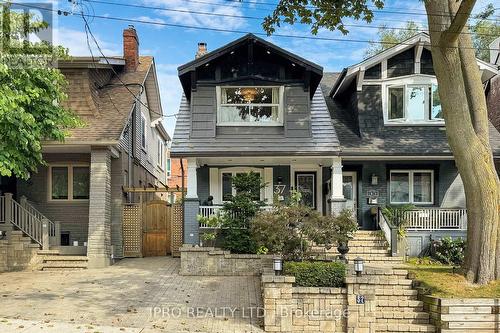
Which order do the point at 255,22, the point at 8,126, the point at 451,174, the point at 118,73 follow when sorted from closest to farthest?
the point at 8,126 < the point at 255,22 < the point at 451,174 < the point at 118,73

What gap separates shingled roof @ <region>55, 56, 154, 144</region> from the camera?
1469 centimetres

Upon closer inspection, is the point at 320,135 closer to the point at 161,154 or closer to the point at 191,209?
the point at 191,209

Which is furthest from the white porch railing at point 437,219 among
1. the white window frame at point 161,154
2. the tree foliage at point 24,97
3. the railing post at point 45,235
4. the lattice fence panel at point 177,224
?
the white window frame at point 161,154

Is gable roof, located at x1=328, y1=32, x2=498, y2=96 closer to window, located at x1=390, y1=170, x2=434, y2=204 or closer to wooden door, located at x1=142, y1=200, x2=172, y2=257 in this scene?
window, located at x1=390, y1=170, x2=434, y2=204

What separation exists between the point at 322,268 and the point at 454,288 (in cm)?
300

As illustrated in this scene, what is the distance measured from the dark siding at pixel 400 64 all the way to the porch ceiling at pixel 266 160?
4349mm

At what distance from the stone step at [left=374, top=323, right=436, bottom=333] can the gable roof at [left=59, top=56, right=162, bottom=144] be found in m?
9.87

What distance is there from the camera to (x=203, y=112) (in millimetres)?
14812

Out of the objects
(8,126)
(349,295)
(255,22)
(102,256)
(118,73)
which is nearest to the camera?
(349,295)

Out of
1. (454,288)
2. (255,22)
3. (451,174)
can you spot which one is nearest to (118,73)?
(255,22)

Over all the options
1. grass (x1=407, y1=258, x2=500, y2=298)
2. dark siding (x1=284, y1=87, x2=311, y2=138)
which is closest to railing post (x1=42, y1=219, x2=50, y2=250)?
dark siding (x1=284, y1=87, x2=311, y2=138)

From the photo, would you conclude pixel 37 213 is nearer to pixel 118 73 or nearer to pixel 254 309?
pixel 118 73

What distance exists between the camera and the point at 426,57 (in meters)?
16.5

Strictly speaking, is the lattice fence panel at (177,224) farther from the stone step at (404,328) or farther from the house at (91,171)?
the stone step at (404,328)
